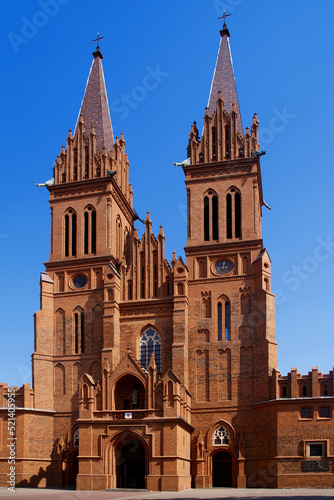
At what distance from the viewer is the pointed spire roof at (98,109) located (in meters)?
63.9

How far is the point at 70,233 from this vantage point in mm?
60531

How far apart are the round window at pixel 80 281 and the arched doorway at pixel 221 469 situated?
1737cm

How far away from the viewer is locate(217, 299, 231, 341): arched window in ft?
180

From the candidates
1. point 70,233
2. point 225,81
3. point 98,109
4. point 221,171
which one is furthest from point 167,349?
point 225,81

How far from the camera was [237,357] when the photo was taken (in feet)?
177

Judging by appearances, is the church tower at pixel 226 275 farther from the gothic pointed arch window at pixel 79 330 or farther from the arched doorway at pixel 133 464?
the gothic pointed arch window at pixel 79 330

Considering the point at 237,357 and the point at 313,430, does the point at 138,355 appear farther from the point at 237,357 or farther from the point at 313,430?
the point at 313,430

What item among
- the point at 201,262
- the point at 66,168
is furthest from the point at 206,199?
the point at 66,168

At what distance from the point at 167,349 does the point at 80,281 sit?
9.57 meters

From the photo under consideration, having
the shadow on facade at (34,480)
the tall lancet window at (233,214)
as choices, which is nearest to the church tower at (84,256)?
the shadow on facade at (34,480)

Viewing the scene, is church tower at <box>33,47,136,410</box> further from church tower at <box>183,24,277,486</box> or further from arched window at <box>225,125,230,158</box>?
arched window at <box>225,125,230,158</box>

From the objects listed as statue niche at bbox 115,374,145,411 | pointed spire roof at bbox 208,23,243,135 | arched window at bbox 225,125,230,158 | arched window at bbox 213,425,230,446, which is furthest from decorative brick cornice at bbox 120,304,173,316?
pointed spire roof at bbox 208,23,243,135

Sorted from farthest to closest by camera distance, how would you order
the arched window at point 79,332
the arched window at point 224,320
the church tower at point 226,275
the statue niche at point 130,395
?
the arched window at point 79,332
the arched window at point 224,320
the church tower at point 226,275
the statue niche at point 130,395

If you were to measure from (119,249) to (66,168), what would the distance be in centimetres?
853
